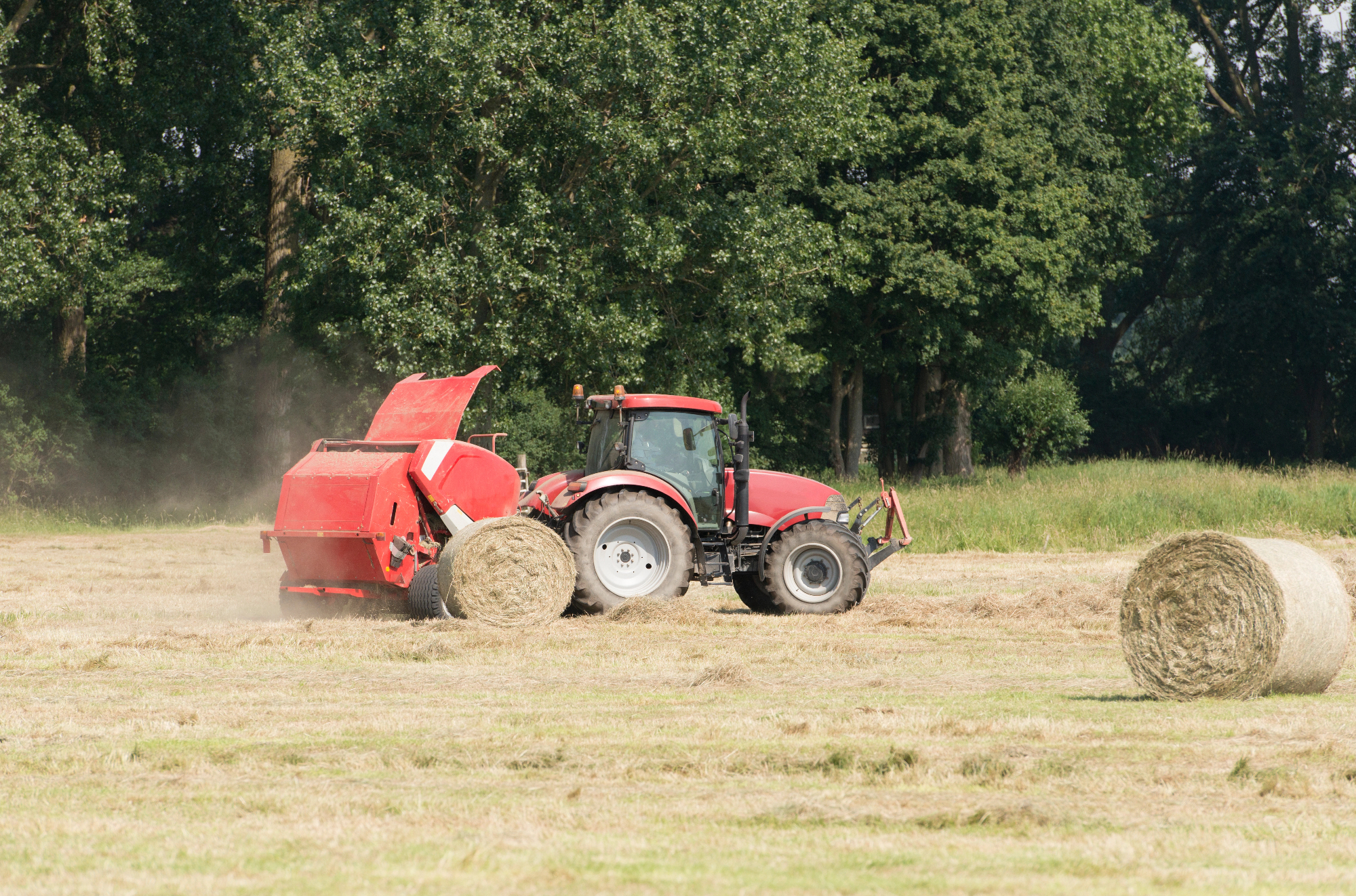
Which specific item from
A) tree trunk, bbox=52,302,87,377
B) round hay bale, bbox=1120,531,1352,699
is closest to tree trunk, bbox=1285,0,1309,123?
tree trunk, bbox=52,302,87,377

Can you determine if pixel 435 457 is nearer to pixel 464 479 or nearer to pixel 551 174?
pixel 464 479

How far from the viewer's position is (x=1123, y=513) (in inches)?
918

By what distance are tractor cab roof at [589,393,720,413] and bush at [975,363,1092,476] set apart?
27507 millimetres

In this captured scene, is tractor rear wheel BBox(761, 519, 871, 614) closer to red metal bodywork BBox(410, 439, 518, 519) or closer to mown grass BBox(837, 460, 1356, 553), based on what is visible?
red metal bodywork BBox(410, 439, 518, 519)

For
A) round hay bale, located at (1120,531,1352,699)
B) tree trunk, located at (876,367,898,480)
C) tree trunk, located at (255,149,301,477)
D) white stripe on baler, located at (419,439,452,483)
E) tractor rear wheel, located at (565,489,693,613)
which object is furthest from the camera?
tree trunk, located at (876,367,898,480)

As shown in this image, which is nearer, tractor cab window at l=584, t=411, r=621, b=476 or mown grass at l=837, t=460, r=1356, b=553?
tractor cab window at l=584, t=411, r=621, b=476

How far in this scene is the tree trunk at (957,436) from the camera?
37438 millimetres

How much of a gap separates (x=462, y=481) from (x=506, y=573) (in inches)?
53.0

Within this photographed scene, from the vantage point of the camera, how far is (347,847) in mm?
5023

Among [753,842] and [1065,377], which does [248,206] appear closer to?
[1065,377]

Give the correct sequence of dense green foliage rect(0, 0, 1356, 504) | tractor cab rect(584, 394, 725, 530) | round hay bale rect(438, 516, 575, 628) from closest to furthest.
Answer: round hay bale rect(438, 516, 575, 628) < tractor cab rect(584, 394, 725, 530) < dense green foliage rect(0, 0, 1356, 504)

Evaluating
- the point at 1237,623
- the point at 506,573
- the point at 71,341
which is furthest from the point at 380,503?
the point at 71,341

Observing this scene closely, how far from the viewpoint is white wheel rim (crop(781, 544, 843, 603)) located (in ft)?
45.9

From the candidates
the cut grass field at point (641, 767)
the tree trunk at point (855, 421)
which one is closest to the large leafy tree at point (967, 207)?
the tree trunk at point (855, 421)
